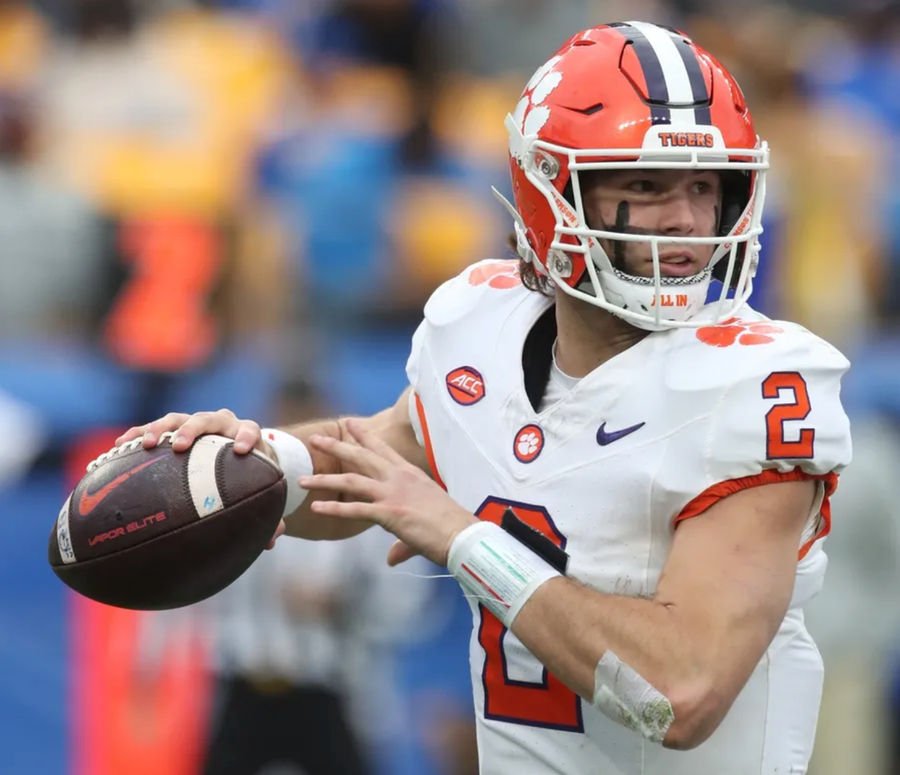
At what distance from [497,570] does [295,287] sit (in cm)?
326

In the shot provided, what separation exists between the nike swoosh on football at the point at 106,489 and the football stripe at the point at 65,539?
0.04m

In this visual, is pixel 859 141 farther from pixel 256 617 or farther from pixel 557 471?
pixel 557 471

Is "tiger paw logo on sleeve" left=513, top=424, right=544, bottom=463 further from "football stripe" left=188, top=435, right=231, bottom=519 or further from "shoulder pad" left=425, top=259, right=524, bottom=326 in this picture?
"football stripe" left=188, top=435, right=231, bottom=519

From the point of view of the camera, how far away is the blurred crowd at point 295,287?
16.1 feet

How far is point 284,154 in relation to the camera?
20.1 feet

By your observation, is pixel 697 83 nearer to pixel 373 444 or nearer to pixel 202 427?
pixel 373 444

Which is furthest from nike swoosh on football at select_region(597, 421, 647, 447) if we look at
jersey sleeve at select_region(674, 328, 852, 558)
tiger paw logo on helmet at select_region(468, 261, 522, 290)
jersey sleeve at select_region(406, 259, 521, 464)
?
tiger paw logo on helmet at select_region(468, 261, 522, 290)

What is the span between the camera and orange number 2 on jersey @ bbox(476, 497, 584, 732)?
272 centimetres

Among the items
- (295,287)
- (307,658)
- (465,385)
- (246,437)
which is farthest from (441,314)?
(295,287)

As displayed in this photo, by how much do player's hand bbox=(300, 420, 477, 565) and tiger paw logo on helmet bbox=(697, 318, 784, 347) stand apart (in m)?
0.49

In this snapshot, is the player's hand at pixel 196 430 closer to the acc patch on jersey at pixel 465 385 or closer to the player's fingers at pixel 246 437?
the player's fingers at pixel 246 437

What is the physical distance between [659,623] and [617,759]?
0.35 meters

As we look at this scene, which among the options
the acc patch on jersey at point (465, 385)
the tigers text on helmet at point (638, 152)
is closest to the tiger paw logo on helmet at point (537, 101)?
the tigers text on helmet at point (638, 152)

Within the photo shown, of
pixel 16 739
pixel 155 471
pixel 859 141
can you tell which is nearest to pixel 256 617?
pixel 16 739
